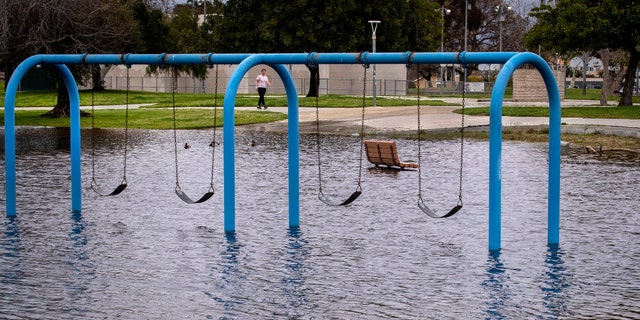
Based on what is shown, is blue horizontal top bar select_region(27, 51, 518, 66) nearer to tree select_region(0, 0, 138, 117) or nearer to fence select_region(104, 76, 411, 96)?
tree select_region(0, 0, 138, 117)

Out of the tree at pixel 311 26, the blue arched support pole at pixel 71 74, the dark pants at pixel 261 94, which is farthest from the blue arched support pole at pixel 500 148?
the tree at pixel 311 26

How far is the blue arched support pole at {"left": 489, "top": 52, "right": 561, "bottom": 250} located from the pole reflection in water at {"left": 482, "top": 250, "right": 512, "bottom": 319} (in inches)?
16.2

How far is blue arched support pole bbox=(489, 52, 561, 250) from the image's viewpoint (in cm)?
1116

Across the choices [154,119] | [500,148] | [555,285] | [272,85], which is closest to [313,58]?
[500,148]

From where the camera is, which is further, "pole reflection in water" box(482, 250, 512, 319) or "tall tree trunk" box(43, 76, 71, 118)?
"tall tree trunk" box(43, 76, 71, 118)

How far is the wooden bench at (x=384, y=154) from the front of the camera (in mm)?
20250

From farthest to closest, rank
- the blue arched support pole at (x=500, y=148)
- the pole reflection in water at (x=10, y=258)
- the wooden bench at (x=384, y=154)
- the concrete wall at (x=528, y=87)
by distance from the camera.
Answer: the concrete wall at (x=528, y=87), the wooden bench at (x=384, y=154), the blue arched support pole at (x=500, y=148), the pole reflection in water at (x=10, y=258)

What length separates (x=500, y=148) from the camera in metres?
11.4

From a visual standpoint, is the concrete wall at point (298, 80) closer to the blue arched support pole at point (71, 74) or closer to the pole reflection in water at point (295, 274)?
the blue arched support pole at point (71, 74)

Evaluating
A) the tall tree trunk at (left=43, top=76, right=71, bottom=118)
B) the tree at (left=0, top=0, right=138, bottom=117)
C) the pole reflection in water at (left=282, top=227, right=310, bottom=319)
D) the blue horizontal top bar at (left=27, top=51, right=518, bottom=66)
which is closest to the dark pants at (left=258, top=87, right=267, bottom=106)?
the tree at (left=0, top=0, right=138, bottom=117)

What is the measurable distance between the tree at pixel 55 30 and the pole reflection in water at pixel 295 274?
807 inches

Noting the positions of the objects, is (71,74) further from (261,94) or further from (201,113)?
(261,94)

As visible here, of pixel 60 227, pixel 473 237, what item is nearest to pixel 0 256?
pixel 60 227

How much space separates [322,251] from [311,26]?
41.5 metres
